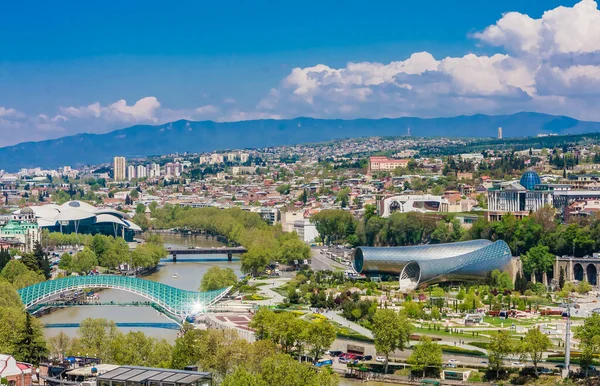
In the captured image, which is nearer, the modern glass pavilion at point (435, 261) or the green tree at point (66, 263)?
the modern glass pavilion at point (435, 261)

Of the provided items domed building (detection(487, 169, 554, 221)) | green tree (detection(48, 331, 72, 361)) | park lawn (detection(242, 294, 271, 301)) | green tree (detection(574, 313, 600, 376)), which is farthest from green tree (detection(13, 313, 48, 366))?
domed building (detection(487, 169, 554, 221))

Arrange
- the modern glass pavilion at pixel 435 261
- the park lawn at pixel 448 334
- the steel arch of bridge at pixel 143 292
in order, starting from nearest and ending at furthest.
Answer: the park lawn at pixel 448 334
the steel arch of bridge at pixel 143 292
the modern glass pavilion at pixel 435 261

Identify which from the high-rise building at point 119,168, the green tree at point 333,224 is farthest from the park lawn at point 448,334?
the high-rise building at point 119,168

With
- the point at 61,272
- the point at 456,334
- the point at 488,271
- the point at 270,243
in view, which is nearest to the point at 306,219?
the point at 270,243

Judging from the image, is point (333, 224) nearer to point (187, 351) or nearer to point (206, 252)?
point (206, 252)

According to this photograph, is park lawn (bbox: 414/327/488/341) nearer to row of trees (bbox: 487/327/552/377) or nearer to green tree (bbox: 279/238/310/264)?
row of trees (bbox: 487/327/552/377)

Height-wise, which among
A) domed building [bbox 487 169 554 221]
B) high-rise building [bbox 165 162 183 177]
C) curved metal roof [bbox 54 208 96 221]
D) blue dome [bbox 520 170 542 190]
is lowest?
curved metal roof [bbox 54 208 96 221]

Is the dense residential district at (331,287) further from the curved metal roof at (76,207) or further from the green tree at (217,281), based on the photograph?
the curved metal roof at (76,207)

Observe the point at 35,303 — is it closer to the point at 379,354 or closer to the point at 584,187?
the point at 379,354
